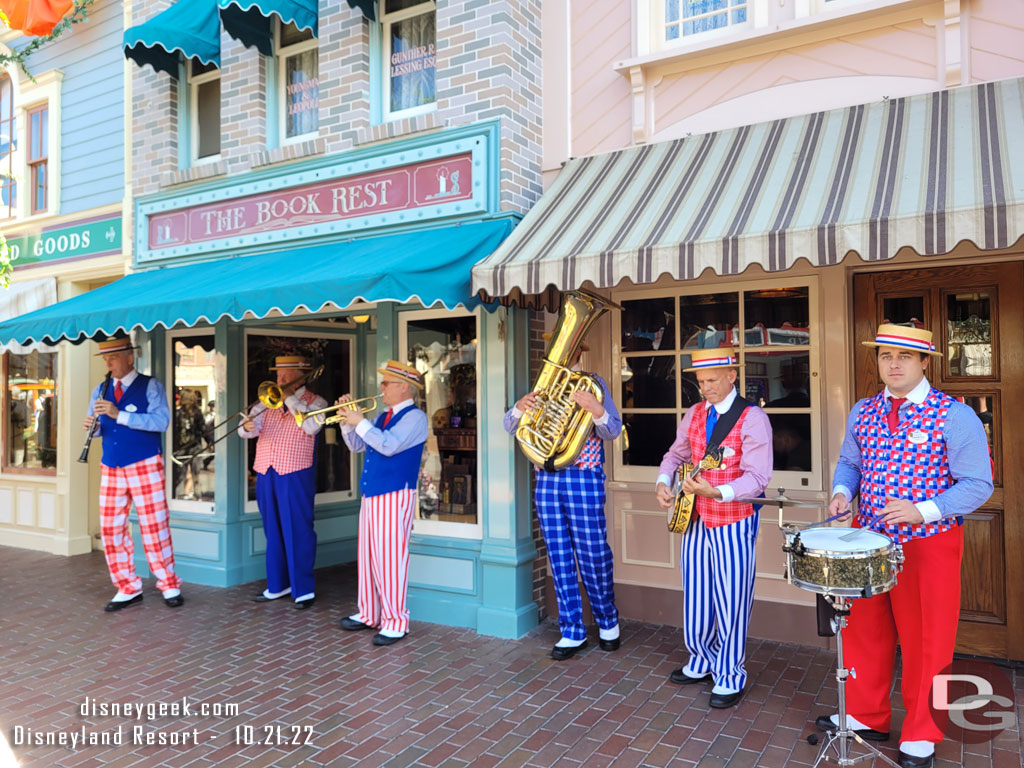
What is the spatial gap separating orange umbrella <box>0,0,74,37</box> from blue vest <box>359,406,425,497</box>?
4990mm

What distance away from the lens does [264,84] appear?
7102mm

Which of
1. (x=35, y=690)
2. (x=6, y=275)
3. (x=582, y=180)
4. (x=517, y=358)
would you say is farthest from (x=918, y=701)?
(x=6, y=275)

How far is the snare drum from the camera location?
3154 millimetres

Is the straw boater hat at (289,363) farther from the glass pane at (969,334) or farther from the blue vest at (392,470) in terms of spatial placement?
the glass pane at (969,334)

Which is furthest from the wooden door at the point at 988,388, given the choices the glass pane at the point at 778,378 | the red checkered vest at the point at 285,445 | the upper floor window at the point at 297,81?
the upper floor window at the point at 297,81

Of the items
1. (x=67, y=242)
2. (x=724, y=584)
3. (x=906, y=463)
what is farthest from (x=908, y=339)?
(x=67, y=242)

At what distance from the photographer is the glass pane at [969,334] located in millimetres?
4789

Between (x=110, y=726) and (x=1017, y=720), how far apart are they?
478cm

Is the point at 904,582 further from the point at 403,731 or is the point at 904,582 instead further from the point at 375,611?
the point at 375,611

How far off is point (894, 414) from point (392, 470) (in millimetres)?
3190

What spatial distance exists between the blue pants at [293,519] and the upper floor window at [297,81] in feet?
10.5

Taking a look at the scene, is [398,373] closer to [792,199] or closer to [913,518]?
[792,199]

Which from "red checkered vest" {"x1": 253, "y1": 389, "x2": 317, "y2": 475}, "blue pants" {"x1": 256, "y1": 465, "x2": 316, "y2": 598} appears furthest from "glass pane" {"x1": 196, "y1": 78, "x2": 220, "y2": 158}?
"blue pants" {"x1": 256, "y1": 465, "x2": 316, "y2": 598}

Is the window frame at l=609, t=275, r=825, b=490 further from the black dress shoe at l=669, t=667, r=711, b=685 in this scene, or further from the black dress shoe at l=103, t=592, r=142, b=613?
the black dress shoe at l=103, t=592, r=142, b=613
